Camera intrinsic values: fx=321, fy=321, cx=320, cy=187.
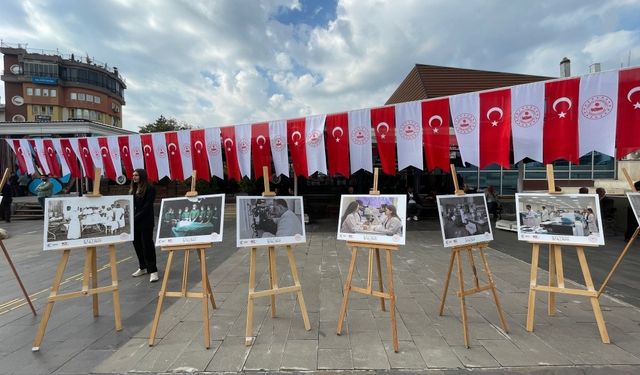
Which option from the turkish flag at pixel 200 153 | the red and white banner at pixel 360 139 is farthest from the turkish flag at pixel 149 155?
the red and white banner at pixel 360 139

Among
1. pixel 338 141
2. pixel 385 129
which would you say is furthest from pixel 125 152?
pixel 385 129

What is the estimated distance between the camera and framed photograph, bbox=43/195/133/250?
3.36m

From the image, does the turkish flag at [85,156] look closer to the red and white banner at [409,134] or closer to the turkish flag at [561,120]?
the red and white banner at [409,134]

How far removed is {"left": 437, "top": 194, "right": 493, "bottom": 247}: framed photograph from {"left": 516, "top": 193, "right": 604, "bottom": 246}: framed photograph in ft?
1.56

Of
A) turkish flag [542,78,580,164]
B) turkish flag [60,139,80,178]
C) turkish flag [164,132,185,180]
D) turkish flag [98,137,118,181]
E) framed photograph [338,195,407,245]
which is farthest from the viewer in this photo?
turkish flag [60,139,80,178]

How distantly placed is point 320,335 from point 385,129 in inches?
207

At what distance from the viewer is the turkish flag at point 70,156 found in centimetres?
1235

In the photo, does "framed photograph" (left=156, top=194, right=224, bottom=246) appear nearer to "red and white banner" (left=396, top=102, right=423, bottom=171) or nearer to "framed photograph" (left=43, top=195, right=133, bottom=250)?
"framed photograph" (left=43, top=195, right=133, bottom=250)

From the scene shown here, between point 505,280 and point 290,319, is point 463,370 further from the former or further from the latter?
point 505,280

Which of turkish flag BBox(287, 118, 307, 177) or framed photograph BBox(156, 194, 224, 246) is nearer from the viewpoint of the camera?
framed photograph BBox(156, 194, 224, 246)

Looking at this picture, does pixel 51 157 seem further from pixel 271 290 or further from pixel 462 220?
pixel 462 220

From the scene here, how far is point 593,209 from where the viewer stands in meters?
3.37

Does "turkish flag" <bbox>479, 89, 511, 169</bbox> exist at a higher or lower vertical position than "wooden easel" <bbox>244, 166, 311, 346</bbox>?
higher

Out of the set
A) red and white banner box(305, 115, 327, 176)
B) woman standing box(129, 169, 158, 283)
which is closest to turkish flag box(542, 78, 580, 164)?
red and white banner box(305, 115, 327, 176)
